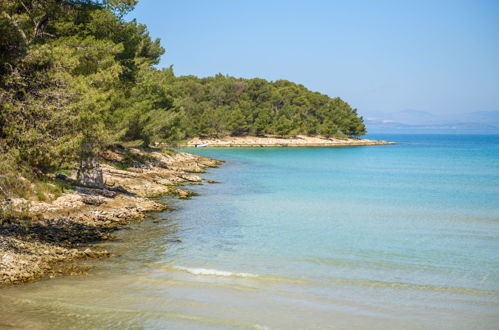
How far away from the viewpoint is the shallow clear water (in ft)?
36.6

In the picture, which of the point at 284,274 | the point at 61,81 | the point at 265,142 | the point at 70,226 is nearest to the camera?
the point at 61,81

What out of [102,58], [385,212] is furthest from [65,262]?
[385,212]

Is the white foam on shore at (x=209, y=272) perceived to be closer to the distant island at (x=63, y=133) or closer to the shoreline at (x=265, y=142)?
the distant island at (x=63, y=133)

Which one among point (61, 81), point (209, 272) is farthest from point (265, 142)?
point (61, 81)

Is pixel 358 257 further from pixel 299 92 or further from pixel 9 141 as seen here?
pixel 299 92

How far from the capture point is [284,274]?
15.0 m

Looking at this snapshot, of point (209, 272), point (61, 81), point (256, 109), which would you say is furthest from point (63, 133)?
point (256, 109)

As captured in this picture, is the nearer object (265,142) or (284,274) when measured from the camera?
(284,274)

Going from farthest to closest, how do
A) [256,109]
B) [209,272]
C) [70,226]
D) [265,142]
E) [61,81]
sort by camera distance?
[256,109] → [265,142] → [70,226] → [209,272] → [61,81]

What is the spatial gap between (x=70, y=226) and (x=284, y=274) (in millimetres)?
8638

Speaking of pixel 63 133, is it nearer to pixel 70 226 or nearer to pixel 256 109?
pixel 70 226

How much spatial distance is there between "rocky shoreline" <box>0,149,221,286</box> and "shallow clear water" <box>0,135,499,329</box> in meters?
0.76

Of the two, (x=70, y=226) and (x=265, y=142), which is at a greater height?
(x=265, y=142)

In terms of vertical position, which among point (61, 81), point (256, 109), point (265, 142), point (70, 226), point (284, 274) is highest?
point (256, 109)
